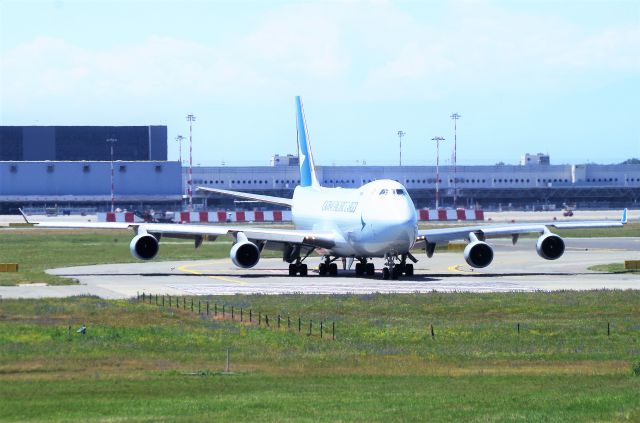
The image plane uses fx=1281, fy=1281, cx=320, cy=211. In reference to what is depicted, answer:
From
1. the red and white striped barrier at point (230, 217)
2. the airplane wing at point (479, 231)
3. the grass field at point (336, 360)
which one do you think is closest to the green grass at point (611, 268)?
the airplane wing at point (479, 231)

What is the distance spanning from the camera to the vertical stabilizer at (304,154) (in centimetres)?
8319

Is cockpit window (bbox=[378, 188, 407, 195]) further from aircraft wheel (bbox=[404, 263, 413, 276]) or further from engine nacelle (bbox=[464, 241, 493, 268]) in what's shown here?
engine nacelle (bbox=[464, 241, 493, 268])

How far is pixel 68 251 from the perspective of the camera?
317 feet

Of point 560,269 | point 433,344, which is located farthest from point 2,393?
point 560,269

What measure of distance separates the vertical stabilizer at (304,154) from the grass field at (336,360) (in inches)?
1124

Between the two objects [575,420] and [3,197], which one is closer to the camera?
[575,420]

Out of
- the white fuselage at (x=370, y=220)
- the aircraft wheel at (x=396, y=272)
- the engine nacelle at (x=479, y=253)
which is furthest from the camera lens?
the engine nacelle at (x=479, y=253)

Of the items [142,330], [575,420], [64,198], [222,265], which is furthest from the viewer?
[64,198]

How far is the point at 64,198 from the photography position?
636 ft

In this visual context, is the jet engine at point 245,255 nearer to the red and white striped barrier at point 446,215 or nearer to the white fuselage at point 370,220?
the white fuselage at point 370,220

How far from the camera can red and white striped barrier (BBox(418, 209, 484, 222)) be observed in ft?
465

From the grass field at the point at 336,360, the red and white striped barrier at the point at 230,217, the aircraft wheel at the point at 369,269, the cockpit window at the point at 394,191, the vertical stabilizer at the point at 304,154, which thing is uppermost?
the vertical stabilizer at the point at 304,154

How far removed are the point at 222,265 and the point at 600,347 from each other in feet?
151

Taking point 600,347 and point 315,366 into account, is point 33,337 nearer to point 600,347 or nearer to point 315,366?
point 315,366
